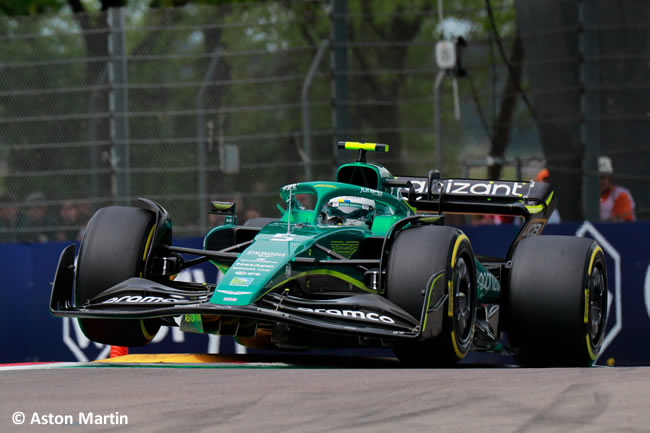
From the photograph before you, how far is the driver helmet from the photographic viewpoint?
8398 mm

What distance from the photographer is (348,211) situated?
8.41 metres

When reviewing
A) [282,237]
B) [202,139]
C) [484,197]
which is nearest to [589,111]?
[484,197]

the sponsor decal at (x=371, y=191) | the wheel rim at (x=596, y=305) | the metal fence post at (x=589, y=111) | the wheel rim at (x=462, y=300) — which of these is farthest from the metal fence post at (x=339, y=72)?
the wheel rim at (x=462, y=300)

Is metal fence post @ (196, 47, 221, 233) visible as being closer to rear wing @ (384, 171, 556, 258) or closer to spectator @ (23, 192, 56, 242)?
spectator @ (23, 192, 56, 242)

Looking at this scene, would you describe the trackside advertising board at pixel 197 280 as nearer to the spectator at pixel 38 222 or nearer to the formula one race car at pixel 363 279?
the formula one race car at pixel 363 279

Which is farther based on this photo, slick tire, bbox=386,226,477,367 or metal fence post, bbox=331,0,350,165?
metal fence post, bbox=331,0,350,165

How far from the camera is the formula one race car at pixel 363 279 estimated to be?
721 cm

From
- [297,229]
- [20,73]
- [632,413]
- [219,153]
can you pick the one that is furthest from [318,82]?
[632,413]

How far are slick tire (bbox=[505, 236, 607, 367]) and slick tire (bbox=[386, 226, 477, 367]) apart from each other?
0.54 meters

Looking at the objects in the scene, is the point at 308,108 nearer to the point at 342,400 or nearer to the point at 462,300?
the point at 462,300

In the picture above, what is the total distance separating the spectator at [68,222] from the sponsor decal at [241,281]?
20.4 ft

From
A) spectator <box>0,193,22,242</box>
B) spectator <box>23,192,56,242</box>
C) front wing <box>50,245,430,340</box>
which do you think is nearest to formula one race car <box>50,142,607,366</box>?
front wing <box>50,245,430,340</box>

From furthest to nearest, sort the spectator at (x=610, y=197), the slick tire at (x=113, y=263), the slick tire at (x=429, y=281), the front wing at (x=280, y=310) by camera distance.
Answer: the spectator at (x=610, y=197)
the slick tire at (x=113, y=263)
the slick tire at (x=429, y=281)
the front wing at (x=280, y=310)

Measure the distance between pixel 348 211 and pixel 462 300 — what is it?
1122mm
